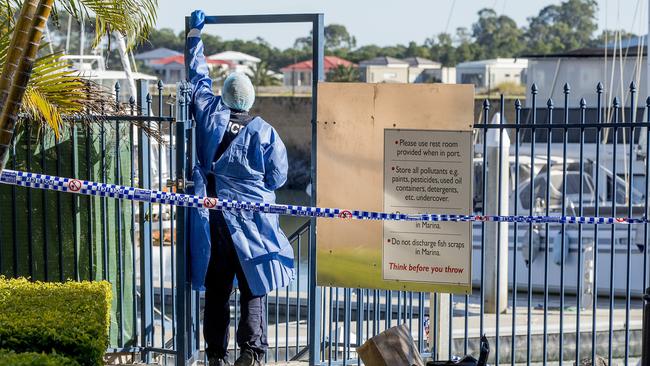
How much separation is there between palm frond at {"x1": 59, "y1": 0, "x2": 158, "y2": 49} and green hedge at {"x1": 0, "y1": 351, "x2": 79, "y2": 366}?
2692 mm

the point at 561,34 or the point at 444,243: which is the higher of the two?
the point at 561,34

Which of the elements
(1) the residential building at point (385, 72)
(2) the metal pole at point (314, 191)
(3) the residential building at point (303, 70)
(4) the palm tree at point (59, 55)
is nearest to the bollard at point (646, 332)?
(2) the metal pole at point (314, 191)

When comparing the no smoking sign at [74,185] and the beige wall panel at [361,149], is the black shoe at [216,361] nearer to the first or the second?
the beige wall panel at [361,149]

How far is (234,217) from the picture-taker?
23.5ft

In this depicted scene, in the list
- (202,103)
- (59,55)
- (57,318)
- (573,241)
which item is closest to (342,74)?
(573,241)

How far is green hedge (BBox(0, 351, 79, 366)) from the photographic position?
5371 millimetres

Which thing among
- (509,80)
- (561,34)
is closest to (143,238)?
(509,80)

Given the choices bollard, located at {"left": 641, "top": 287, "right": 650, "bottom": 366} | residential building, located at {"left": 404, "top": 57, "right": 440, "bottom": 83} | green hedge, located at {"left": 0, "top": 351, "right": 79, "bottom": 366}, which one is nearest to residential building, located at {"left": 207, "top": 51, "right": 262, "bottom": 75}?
residential building, located at {"left": 404, "top": 57, "right": 440, "bottom": 83}

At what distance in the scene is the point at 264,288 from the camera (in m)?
7.23

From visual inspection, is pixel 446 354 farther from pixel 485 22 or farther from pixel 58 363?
pixel 485 22

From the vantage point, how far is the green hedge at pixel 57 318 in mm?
6098

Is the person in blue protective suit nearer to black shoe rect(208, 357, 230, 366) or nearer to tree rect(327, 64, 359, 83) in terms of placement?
black shoe rect(208, 357, 230, 366)

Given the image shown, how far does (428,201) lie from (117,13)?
2.45m

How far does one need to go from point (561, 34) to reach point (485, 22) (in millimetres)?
9135
